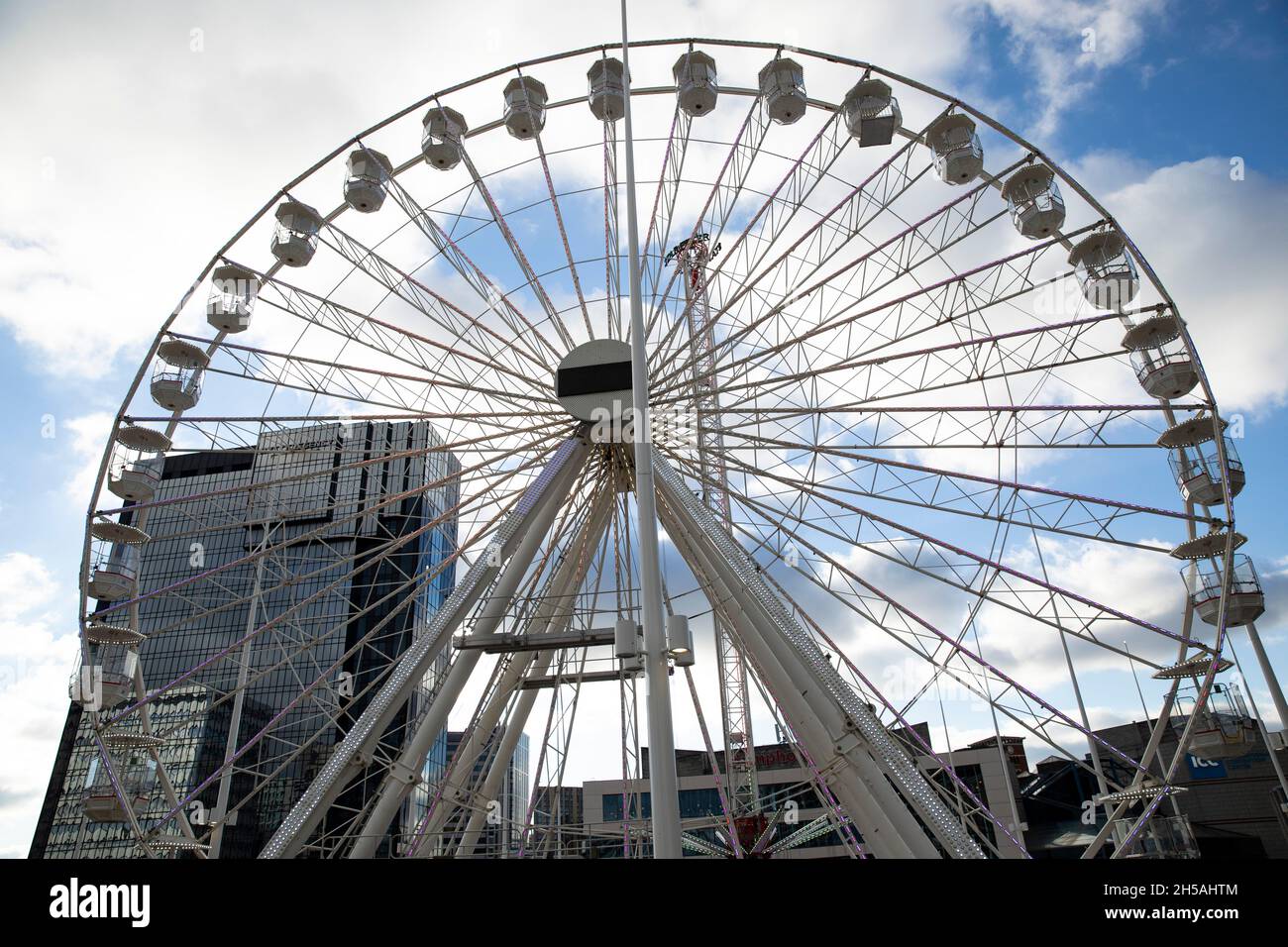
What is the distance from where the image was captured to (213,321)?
19.8 metres

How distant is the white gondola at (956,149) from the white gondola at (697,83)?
519 centimetres

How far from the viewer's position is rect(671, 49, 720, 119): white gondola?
20078mm

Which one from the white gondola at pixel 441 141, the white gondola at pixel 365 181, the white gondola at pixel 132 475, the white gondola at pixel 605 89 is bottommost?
the white gondola at pixel 132 475

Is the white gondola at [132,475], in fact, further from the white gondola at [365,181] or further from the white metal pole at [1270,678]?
the white metal pole at [1270,678]

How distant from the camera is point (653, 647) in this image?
862 cm

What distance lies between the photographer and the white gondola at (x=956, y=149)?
19.1 meters

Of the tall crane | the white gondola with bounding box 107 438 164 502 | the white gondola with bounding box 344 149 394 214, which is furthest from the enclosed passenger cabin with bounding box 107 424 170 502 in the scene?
the tall crane

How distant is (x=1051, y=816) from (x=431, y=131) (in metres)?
56.7

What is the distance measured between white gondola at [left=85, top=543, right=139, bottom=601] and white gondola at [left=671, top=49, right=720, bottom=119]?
1669cm

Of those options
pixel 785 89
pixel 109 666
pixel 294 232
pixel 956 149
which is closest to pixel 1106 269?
pixel 956 149

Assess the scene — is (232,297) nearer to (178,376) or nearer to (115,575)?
(178,376)

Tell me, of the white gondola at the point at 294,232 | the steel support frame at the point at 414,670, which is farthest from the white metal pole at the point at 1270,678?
the white gondola at the point at 294,232
